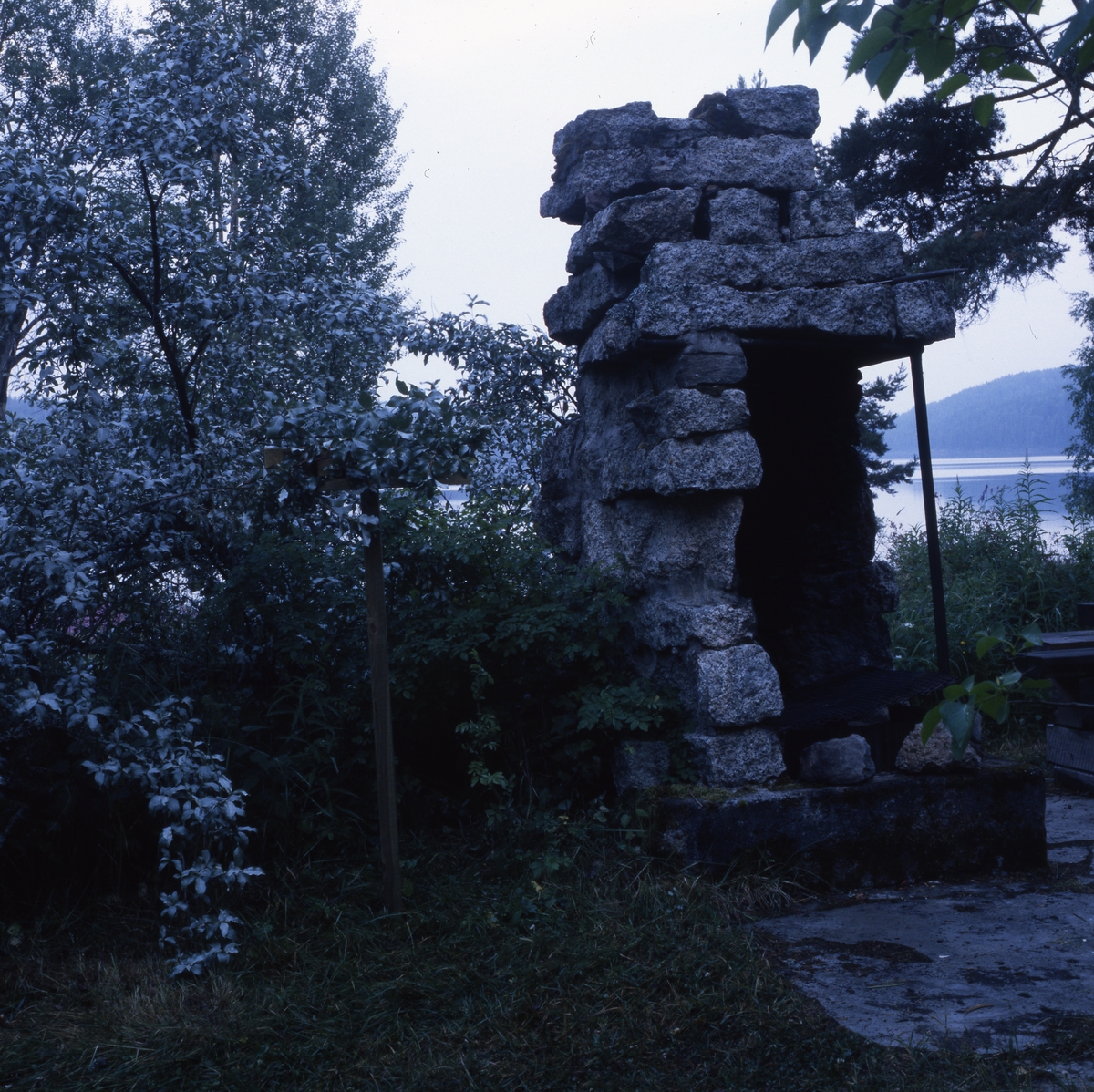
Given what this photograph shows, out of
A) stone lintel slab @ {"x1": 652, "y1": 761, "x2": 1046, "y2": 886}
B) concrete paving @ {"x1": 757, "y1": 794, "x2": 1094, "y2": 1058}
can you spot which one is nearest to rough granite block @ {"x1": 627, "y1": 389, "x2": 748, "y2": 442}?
stone lintel slab @ {"x1": 652, "y1": 761, "x2": 1046, "y2": 886}

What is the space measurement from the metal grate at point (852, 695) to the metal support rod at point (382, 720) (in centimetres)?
155

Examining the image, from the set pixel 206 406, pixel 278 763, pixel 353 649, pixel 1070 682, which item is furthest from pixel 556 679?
pixel 1070 682

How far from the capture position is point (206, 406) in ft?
15.2

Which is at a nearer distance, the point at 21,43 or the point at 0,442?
the point at 0,442

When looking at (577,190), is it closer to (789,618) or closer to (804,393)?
(804,393)

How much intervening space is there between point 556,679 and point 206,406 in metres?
1.99

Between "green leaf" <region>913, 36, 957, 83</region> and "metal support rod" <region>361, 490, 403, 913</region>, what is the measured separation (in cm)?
221

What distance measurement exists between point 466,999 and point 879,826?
1.81 m

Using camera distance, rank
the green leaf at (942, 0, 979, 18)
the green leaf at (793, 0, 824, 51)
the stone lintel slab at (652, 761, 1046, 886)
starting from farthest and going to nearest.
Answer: the stone lintel slab at (652, 761, 1046, 886), the green leaf at (942, 0, 979, 18), the green leaf at (793, 0, 824, 51)

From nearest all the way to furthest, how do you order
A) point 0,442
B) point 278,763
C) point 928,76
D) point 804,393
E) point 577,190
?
point 928,76, point 278,763, point 0,442, point 577,190, point 804,393

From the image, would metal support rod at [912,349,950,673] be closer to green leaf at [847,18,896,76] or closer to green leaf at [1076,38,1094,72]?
green leaf at [1076,38,1094,72]

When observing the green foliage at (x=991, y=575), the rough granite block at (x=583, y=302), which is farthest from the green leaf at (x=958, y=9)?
the green foliage at (x=991, y=575)

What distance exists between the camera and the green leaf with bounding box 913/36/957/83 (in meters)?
2.10

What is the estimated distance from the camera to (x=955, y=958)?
10.6 feet
